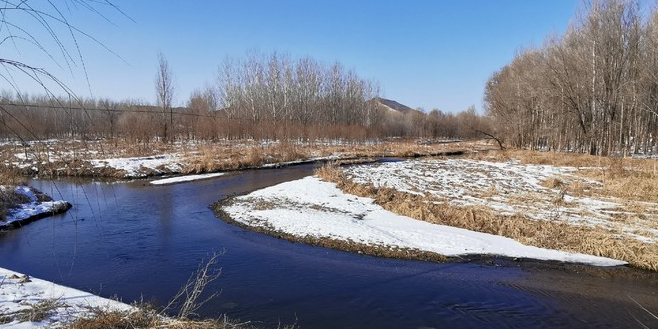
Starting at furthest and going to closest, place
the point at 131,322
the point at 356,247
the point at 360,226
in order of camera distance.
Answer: the point at 360,226 → the point at 356,247 → the point at 131,322

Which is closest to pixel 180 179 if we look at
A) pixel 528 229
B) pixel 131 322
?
pixel 528 229

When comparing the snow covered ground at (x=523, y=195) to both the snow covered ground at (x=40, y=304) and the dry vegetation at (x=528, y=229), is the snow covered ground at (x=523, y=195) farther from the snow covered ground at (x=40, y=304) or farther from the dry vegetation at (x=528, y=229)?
the snow covered ground at (x=40, y=304)

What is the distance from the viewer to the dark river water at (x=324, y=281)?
695cm

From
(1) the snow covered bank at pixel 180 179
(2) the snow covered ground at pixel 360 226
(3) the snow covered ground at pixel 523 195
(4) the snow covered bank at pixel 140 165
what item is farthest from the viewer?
(4) the snow covered bank at pixel 140 165

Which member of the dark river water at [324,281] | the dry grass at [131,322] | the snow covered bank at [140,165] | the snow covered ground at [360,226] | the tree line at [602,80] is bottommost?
the dark river water at [324,281]

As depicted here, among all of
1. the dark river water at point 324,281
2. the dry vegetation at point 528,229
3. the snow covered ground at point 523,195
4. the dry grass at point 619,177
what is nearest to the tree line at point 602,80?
the dry grass at point 619,177

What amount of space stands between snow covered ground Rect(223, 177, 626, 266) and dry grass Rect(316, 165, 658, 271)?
0.30m

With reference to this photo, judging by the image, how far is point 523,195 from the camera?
16188 mm

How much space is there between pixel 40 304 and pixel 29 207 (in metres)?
11.2

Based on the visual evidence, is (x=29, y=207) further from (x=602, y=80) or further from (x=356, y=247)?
(x=602, y=80)

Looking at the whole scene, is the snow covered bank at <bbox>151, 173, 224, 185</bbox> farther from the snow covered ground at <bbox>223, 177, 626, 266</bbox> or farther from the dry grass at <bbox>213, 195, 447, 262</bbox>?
the dry grass at <bbox>213, 195, 447, 262</bbox>

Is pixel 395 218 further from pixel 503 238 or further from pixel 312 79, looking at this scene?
pixel 312 79

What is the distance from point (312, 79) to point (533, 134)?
3716 cm

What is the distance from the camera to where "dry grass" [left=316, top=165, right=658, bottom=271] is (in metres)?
9.71
